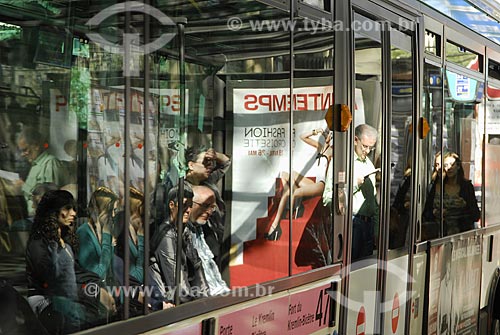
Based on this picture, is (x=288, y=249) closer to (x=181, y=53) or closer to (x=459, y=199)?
(x=181, y=53)

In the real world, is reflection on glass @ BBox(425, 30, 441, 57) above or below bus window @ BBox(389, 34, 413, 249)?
above

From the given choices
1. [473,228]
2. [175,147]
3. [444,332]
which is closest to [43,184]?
[175,147]

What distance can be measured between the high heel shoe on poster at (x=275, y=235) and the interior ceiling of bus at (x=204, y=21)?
30.5 inches

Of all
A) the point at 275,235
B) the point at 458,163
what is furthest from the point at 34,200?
the point at 458,163

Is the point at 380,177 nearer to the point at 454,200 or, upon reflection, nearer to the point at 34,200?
the point at 454,200

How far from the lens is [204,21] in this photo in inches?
121

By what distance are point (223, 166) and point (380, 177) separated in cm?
170

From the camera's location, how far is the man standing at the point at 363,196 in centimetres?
439

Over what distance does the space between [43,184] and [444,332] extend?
4057 mm

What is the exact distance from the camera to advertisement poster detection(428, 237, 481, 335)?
5555 millimetres

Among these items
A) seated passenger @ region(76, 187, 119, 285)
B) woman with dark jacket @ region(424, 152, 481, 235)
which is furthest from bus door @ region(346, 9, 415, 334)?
seated passenger @ region(76, 187, 119, 285)

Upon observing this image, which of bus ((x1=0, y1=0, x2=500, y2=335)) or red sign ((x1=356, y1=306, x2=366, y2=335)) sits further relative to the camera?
red sign ((x1=356, y1=306, x2=366, y2=335))

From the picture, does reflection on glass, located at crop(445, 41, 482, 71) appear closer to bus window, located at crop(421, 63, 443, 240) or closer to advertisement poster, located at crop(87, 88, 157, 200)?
bus window, located at crop(421, 63, 443, 240)

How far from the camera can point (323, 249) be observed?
13.3 feet
